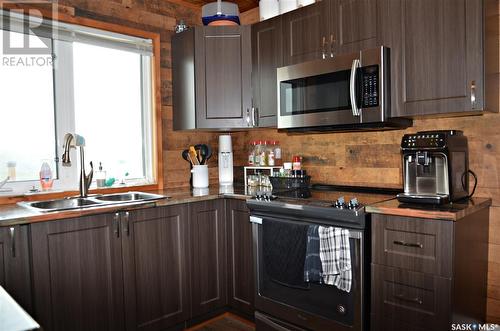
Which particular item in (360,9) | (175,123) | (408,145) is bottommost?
(408,145)

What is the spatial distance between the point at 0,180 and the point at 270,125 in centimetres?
177

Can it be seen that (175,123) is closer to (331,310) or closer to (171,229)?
(171,229)

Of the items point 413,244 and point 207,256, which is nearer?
point 413,244

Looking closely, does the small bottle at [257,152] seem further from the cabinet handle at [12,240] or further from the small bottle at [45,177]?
the cabinet handle at [12,240]

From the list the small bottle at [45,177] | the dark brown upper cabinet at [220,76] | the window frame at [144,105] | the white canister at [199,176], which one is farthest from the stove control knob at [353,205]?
the small bottle at [45,177]

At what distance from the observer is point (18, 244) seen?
1.88 metres

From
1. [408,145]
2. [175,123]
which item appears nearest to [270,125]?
[175,123]

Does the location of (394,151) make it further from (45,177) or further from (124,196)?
(45,177)

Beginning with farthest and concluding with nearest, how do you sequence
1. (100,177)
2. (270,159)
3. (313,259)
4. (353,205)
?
1. (270,159)
2. (100,177)
3. (313,259)
4. (353,205)

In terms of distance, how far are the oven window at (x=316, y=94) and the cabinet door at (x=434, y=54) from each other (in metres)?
0.28

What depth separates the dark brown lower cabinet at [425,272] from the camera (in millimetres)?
1708

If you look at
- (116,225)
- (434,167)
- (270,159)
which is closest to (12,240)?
(116,225)

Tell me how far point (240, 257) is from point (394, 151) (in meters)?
1.23

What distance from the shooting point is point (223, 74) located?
2.96 meters
